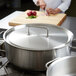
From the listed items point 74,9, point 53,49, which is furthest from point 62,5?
point 74,9

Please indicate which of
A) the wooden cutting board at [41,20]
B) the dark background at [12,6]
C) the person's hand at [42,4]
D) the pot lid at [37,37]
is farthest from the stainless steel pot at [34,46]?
the dark background at [12,6]

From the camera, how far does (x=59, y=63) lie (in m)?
0.66

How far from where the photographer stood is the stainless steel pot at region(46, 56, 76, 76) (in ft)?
2.09

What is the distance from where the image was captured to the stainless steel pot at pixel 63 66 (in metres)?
0.64

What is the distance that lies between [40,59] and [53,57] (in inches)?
2.1

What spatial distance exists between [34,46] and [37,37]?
0.07 m

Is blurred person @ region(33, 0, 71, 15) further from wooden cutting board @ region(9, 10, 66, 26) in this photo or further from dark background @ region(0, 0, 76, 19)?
dark background @ region(0, 0, 76, 19)

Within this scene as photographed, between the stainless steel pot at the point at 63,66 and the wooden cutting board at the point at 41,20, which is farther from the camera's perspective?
the wooden cutting board at the point at 41,20

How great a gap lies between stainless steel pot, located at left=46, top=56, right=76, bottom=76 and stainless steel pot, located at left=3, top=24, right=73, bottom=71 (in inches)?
1.5

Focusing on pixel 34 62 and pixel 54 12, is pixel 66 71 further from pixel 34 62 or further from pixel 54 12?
pixel 54 12

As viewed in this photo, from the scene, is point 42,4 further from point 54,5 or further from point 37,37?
point 37,37

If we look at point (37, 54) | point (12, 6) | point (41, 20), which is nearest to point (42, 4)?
point (41, 20)

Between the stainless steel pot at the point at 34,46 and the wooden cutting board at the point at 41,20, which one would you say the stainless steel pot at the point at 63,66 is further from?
the wooden cutting board at the point at 41,20

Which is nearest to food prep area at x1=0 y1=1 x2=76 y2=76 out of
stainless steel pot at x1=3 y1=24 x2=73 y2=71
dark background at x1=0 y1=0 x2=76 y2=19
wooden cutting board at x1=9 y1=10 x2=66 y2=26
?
stainless steel pot at x1=3 y1=24 x2=73 y2=71
